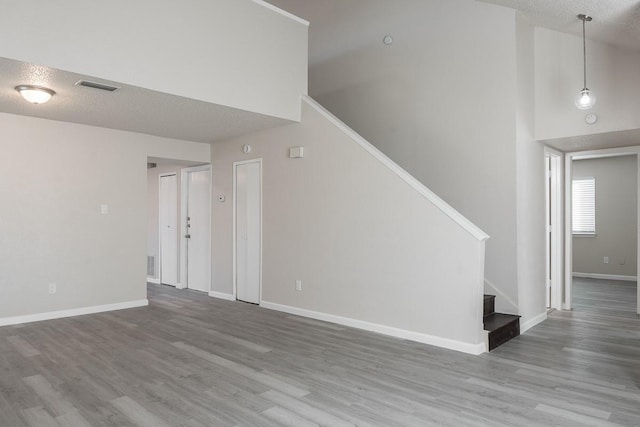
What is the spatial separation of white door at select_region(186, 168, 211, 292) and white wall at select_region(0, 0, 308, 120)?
8.00 feet

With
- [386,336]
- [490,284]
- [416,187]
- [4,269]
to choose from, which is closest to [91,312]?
[4,269]

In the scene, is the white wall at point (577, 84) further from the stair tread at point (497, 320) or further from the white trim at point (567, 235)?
the stair tread at point (497, 320)

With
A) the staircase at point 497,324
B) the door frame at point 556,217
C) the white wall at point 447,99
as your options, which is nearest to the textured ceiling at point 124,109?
the white wall at point 447,99

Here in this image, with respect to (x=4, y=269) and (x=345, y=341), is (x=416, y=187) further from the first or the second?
(x=4, y=269)

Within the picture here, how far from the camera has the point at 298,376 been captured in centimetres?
343

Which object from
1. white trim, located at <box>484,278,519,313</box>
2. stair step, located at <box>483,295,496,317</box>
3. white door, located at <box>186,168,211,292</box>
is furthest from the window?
white door, located at <box>186,168,211,292</box>

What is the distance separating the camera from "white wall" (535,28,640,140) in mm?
4555

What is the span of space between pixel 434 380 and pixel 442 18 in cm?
422

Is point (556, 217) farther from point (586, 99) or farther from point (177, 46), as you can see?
point (177, 46)

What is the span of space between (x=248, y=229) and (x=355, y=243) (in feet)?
6.52

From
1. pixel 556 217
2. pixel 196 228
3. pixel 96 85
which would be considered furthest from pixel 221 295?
pixel 556 217

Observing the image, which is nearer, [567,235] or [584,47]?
[584,47]

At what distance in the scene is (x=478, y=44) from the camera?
16.5 ft

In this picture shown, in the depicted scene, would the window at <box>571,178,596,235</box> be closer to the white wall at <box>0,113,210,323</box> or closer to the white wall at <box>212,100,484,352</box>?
the white wall at <box>212,100,484,352</box>
